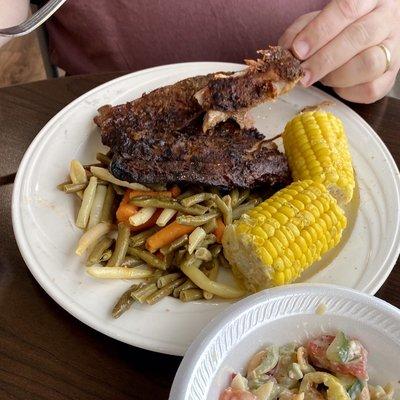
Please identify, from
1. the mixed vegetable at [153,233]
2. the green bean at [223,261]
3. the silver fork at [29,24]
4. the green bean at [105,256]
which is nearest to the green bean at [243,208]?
the mixed vegetable at [153,233]

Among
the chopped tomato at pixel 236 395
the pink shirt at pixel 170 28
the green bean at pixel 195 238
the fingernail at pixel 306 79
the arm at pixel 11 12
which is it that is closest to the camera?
the chopped tomato at pixel 236 395

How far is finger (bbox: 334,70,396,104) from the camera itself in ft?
5.79

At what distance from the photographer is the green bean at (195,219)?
141 cm

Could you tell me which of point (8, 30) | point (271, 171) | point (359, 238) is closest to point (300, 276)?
point (359, 238)

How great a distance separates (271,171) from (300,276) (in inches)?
11.9

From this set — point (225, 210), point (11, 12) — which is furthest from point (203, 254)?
point (11, 12)

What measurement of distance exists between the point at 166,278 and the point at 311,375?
0.43 metres

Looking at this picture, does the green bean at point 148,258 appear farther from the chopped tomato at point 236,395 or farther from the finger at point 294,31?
the finger at point 294,31

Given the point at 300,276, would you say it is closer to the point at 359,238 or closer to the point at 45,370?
the point at 359,238

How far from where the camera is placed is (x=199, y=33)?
199cm

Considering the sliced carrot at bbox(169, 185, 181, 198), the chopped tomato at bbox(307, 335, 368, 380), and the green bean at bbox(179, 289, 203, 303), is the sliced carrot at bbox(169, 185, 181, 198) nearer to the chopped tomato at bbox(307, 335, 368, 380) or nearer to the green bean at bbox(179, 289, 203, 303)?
the green bean at bbox(179, 289, 203, 303)

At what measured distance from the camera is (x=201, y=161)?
150cm

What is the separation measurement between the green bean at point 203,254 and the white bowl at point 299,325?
30 cm

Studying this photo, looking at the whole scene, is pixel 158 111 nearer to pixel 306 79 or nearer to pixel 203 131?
pixel 203 131
